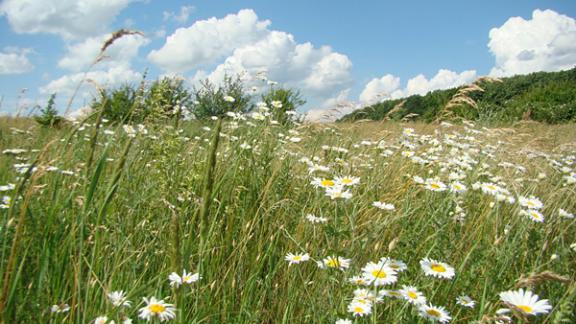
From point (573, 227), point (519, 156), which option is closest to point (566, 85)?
point (519, 156)

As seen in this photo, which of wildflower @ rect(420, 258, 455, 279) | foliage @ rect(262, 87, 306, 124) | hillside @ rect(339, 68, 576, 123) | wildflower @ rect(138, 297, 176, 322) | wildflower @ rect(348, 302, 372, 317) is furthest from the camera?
hillside @ rect(339, 68, 576, 123)

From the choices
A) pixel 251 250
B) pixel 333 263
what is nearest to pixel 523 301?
pixel 333 263

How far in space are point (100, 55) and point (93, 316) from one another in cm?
78

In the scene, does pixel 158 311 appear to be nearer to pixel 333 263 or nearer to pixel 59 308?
pixel 59 308

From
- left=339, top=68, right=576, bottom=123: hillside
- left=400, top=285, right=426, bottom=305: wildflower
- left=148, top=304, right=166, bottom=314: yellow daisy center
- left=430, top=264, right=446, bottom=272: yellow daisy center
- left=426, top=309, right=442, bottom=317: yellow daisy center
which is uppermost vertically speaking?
left=339, top=68, right=576, bottom=123: hillside

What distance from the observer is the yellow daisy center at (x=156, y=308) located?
42.0 inches

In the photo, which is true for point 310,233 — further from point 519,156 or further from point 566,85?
point 566,85

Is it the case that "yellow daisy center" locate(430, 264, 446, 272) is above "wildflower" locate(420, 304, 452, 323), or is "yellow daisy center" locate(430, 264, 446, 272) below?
above

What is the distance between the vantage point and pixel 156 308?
1082 mm

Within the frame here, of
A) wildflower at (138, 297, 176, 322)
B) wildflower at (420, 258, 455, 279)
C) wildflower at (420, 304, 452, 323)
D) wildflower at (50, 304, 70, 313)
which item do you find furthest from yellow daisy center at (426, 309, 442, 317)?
wildflower at (50, 304, 70, 313)

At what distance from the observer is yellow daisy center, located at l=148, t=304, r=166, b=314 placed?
107cm

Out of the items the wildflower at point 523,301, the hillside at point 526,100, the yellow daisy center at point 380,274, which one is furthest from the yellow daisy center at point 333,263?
the hillside at point 526,100

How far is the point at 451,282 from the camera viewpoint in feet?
5.13

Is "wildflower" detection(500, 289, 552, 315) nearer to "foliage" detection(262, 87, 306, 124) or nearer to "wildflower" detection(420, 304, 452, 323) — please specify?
"wildflower" detection(420, 304, 452, 323)
